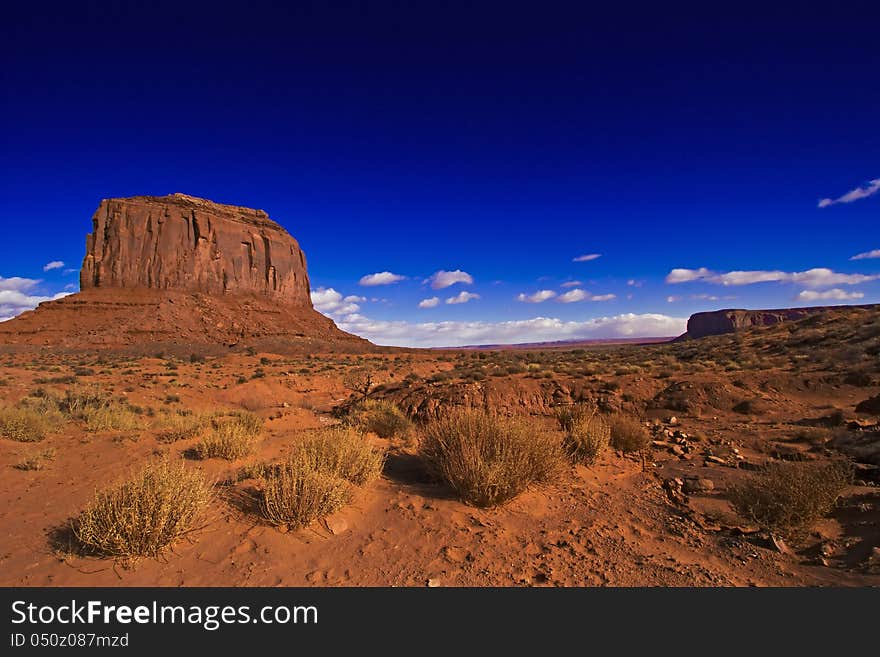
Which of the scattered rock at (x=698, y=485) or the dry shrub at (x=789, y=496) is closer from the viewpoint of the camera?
the dry shrub at (x=789, y=496)

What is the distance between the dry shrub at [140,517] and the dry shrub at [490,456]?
266 cm

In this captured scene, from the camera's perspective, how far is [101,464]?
20.4 feet

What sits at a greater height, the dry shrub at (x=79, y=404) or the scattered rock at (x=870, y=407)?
the dry shrub at (x=79, y=404)

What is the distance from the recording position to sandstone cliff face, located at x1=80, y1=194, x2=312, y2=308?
7031cm

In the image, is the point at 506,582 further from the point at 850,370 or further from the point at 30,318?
the point at 30,318

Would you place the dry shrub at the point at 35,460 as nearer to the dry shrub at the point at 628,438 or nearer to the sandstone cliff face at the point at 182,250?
the dry shrub at the point at 628,438

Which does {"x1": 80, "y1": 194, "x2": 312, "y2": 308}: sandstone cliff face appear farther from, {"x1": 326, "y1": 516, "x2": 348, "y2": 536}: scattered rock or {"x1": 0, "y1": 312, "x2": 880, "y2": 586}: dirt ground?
{"x1": 326, "y1": 516, "x2": 348, "y2": 536}: scattered rock

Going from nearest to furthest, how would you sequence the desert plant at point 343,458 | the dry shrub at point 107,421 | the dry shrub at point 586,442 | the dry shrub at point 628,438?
the desert plant at point 343,458 → the dry shrub at point 586,442 → the dry shrub at point 628,438 → the dry shrub at point 107,421

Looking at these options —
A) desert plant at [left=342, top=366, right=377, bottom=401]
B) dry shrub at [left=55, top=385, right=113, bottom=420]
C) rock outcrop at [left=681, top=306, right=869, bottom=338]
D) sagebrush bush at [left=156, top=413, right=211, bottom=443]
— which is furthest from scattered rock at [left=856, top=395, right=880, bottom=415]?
Answer: rock outcrop at [left=681, top=306, right=869, bottom=338]

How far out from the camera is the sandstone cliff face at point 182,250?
231ft

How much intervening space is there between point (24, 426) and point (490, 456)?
841cm

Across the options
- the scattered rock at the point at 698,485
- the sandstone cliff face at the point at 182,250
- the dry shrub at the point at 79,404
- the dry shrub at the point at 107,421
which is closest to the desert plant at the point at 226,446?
the dry shrub at the point at 107,421

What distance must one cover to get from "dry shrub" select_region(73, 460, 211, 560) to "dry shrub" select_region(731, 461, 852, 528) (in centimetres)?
551
